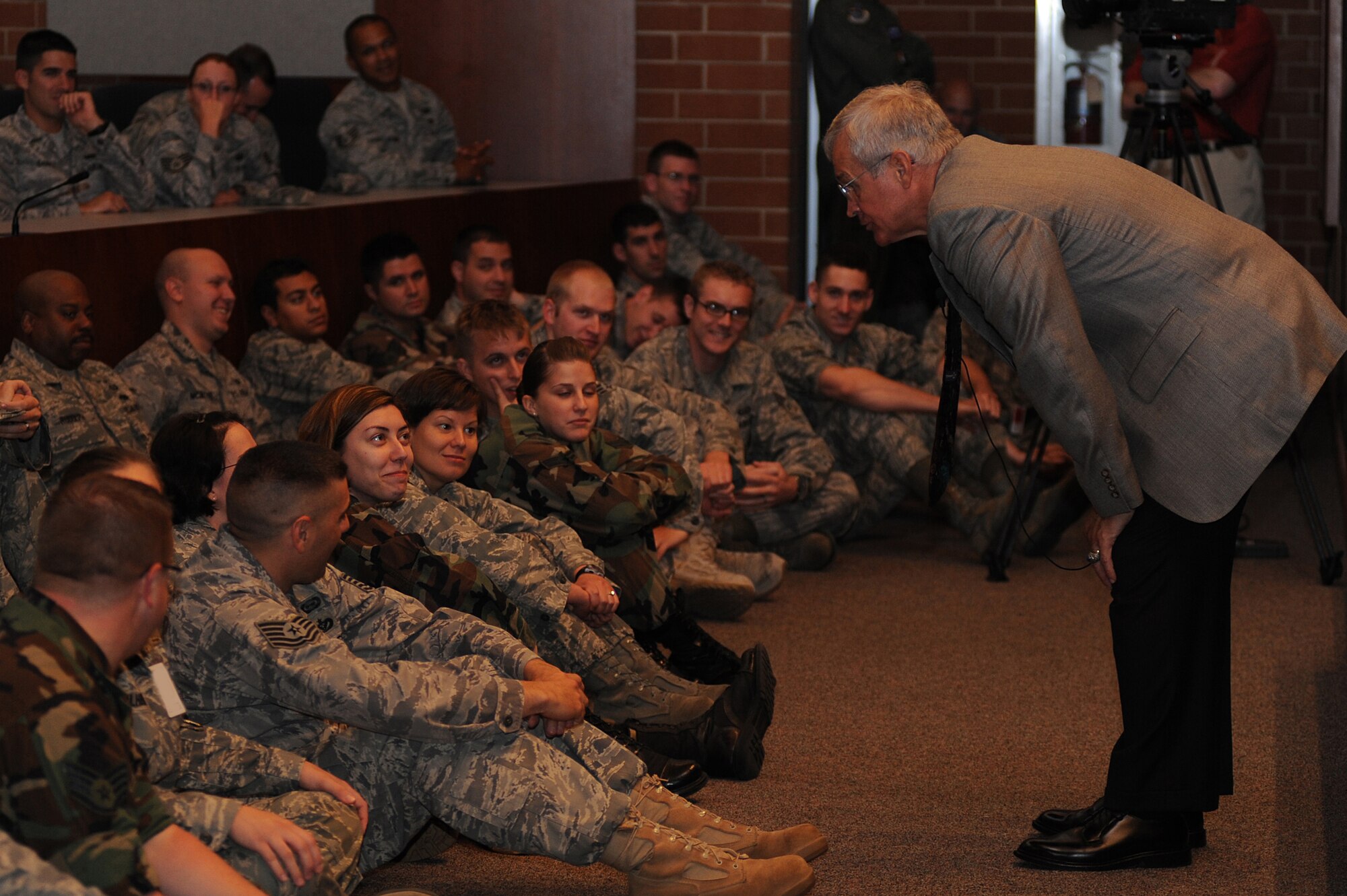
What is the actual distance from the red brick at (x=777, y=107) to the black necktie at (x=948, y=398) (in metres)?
3.66

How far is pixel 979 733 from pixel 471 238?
242cm

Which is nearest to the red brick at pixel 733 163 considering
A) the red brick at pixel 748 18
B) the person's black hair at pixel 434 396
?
the red brick at pixel 748 18

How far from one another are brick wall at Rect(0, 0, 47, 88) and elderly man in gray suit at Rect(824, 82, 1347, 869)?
5.38 m

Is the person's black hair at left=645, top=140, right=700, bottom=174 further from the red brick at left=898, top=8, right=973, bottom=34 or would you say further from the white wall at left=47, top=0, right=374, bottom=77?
the white wall at left=47, top=0, right=374, bottom=77

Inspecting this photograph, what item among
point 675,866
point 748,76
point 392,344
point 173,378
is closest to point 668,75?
point 748,76

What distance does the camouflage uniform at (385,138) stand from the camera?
5328 millimetres

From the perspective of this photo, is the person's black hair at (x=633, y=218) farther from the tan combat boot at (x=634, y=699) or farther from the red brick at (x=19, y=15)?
the red brick at (x=19, y=15)

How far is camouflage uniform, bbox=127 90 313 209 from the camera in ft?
14.1

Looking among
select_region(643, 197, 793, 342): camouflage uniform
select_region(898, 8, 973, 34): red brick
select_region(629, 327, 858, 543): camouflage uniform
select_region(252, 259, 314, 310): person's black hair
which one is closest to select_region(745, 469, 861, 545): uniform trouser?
select_region(629, 327, 858, 543): camouflage uniform

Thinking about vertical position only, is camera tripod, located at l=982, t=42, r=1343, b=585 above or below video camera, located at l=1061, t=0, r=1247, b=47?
below

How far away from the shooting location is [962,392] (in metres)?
4.39

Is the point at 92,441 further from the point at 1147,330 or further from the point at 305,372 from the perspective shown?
the point at 1147,330

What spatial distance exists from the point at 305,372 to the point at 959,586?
1.86 metres

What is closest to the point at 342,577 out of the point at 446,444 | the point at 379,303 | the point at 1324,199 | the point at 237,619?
the point at 237,619
